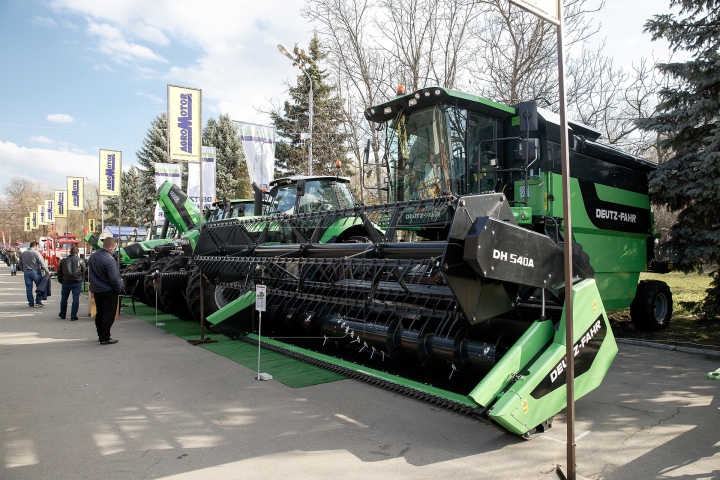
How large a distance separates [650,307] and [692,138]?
9.39ft

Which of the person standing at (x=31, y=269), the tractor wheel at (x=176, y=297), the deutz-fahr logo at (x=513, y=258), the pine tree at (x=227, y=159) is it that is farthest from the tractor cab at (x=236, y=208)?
the pine tree at (x=227, y=159)

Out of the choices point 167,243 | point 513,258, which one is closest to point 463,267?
point 513,258

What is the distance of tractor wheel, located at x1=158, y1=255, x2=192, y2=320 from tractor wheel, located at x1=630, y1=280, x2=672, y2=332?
8.35 m

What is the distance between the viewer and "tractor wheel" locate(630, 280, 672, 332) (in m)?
8.49

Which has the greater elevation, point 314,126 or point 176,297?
point 314,126

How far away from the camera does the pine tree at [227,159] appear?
37.4 metres

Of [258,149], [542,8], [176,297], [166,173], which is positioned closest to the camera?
[542,8]

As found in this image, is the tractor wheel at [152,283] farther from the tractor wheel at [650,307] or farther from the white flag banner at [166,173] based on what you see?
the white flag banner at [166,173]

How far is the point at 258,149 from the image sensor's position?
16.4 metres

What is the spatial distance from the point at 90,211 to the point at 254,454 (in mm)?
73836

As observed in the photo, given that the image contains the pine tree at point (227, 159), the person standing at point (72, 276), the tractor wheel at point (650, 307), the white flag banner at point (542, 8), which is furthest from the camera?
the pine tree at point (227, 159)

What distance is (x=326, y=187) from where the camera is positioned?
10445mm

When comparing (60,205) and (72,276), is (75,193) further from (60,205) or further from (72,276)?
(72,276)

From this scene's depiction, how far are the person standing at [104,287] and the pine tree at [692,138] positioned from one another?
8.81 m
